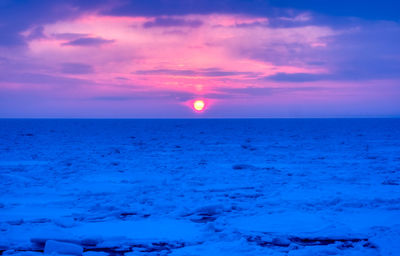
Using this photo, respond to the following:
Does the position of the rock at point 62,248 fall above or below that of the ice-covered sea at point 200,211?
below

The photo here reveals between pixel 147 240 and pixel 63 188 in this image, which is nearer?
pixel 147 240

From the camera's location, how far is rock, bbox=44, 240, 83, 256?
487 cm

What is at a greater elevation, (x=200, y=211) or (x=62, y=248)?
(x=200, y=211)

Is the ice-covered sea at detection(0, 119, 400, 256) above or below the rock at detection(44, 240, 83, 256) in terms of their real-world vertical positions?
above

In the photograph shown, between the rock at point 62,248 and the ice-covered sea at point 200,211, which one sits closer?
the rock at point 62,248

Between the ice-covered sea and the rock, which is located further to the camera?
the ice-covered sea

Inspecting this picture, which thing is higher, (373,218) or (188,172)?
(188,172)

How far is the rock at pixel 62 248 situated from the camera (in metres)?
4.87

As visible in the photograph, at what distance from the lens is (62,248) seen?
4910mm

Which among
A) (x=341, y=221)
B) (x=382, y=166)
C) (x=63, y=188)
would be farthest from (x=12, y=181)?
(x=382, y=166)

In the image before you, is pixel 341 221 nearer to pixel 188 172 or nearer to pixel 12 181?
pixel 188 172

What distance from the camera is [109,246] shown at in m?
5.26

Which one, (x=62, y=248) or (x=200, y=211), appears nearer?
(x=62, y=248)

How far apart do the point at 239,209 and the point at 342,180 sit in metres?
4.31
